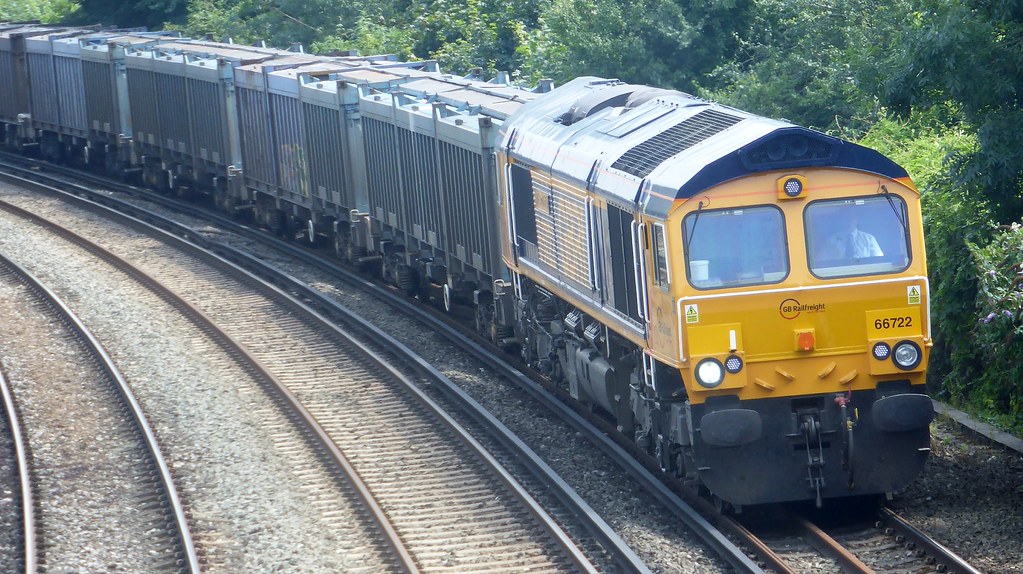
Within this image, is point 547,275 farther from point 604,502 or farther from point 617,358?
point 604,502

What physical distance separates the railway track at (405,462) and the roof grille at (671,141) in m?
2.80

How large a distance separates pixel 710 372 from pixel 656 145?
2.11 meters

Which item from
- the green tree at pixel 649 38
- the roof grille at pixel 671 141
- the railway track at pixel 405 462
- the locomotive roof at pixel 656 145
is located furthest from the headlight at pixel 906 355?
the green tree at pixel 649 38

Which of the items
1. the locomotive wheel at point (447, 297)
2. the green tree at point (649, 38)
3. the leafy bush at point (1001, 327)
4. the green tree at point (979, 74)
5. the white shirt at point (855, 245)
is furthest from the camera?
the green tree at point (649, 38)

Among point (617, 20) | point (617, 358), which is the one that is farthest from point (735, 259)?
point (617, 20)

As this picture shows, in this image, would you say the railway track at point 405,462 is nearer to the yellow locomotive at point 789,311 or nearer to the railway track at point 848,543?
the railway track at point 848,543

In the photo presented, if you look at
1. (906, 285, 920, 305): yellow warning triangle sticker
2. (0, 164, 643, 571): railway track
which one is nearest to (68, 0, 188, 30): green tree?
(0, 164, 643, 571): railway track

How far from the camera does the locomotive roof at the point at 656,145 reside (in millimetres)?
9461

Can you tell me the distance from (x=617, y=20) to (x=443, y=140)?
32.7 feet

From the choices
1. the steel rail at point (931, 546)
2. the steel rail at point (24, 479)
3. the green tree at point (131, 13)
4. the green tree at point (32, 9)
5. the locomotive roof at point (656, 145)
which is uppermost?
the green tree at point (32, 9)

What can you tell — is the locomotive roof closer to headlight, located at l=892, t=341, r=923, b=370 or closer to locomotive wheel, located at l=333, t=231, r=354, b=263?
headlight, located at l=892, t=341, r=923, b=370

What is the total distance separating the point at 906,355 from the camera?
31.1ft

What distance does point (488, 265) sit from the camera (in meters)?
15.8

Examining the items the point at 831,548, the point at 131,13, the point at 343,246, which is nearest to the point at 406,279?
the point at 343,246
